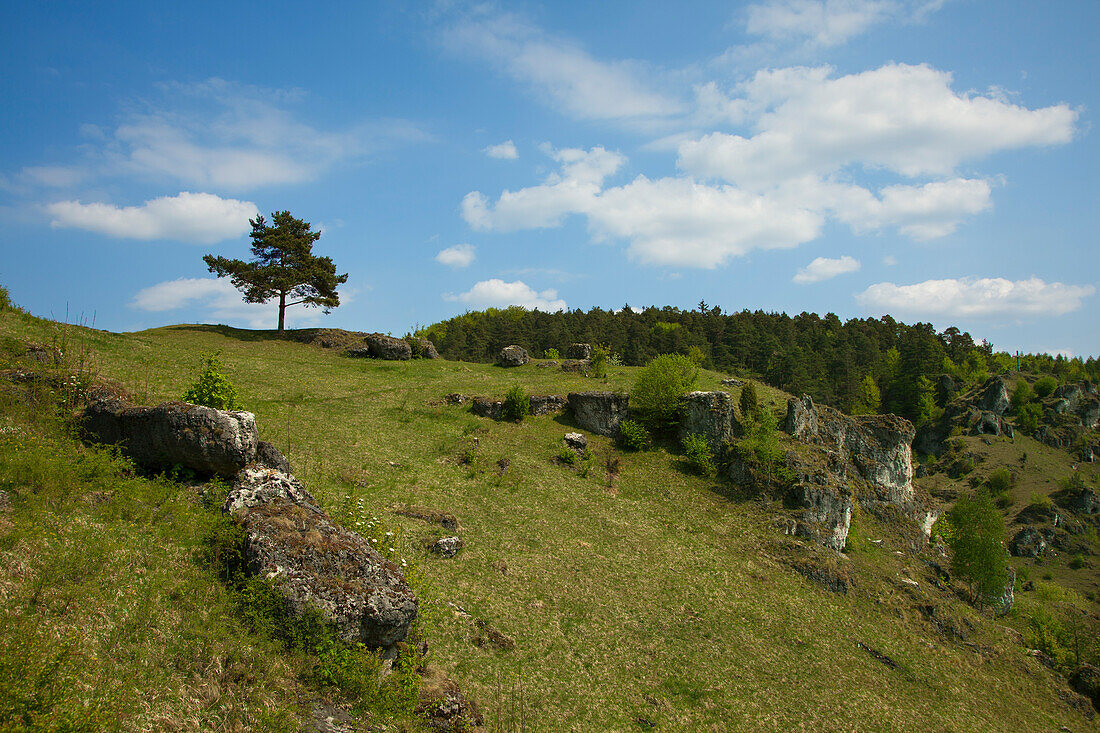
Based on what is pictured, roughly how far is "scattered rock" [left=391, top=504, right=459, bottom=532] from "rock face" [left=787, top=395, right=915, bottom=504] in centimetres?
3609

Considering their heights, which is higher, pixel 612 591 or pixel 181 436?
pixel 181 436

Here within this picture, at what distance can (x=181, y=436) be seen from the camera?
1647 cm

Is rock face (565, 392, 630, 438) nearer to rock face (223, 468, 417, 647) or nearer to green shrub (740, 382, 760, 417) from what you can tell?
green shrub (740, 382, 760, 417)

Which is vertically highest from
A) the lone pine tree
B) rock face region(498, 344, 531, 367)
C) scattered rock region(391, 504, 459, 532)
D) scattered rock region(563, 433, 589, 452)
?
the lone pine tree

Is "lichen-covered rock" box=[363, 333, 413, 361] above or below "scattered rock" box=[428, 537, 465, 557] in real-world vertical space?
above

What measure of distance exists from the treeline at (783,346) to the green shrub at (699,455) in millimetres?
39758

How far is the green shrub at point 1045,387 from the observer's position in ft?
486

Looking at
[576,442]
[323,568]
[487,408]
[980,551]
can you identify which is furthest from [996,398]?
[323,568]

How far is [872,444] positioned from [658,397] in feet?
89.2

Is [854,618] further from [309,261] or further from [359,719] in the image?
[309,261]

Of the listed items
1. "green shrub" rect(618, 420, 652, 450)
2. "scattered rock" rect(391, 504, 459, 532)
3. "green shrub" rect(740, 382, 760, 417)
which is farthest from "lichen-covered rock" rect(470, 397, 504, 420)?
"green shrub" rect(740, 382, 760, 417)

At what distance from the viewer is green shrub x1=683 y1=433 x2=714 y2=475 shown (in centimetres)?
4347

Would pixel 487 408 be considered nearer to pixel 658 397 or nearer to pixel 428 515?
pixel 658 397

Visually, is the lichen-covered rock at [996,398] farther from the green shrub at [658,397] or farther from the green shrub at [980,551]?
the green shrub at [658,397]
